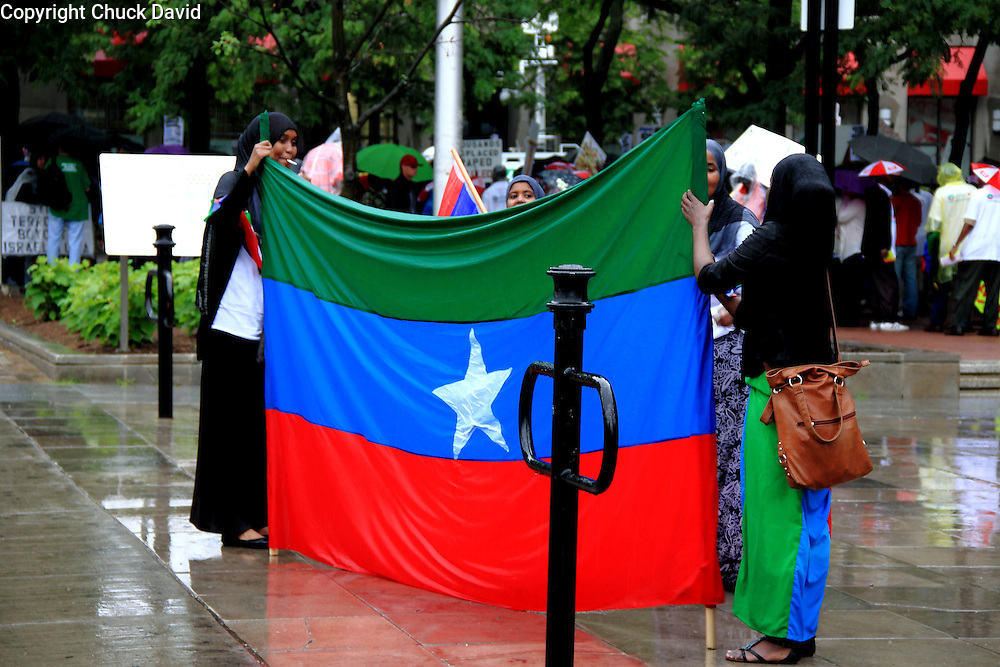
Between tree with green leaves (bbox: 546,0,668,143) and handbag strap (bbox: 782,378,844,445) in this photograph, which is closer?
handbag strap (bbox: 782,378,844,445)

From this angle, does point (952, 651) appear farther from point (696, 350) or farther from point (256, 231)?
point (256, 231)

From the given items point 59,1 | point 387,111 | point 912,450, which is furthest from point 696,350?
point 387,111

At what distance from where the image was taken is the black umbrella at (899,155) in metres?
18.6

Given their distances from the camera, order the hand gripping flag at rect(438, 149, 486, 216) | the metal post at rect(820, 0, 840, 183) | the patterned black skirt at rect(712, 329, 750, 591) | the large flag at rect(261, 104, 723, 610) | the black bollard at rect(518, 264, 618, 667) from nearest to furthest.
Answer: the black bollard at rect(518, 264, 618, 667), the large flag at rect(261, 104, 723, 610), the patterned black skirt at rect(712, 329, 750, 591), the hand gripping flag at rect(438, 149, 486, 216), the metal post at rect(820, 0, 840, 183)

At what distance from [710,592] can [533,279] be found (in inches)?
52.8

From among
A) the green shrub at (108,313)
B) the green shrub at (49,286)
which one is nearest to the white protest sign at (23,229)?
the green shrub at (49,286)

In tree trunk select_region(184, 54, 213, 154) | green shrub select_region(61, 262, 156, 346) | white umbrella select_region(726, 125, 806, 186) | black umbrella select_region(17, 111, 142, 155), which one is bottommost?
green shrub select_region(61, 262, 156, 346)

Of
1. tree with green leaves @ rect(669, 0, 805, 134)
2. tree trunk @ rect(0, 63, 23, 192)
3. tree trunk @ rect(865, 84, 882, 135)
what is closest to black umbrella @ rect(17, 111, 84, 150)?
tree trunk @ rect(0, 63, 23, 192)

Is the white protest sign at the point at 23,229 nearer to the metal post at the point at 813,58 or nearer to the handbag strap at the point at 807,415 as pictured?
the metal post at the point at 813,58

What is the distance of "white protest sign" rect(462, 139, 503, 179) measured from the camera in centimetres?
1755

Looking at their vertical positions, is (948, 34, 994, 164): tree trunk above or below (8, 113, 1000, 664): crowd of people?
above

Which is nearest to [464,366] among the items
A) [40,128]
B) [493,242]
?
[493,242]

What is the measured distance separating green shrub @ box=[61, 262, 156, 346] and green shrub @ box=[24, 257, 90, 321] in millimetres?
1651

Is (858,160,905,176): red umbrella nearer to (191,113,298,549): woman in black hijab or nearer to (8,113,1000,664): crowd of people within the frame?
(8,113,1000,664): crowd of people
